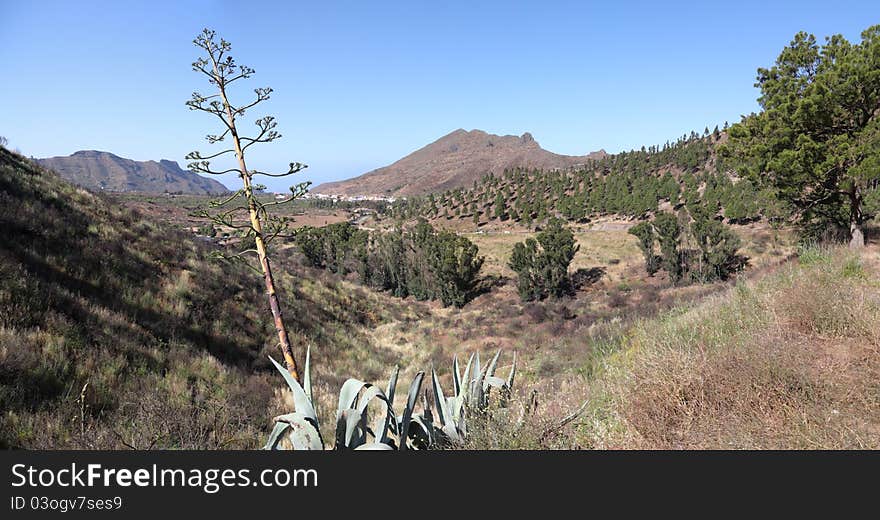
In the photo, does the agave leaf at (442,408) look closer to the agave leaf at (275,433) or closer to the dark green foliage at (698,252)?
A: the agave leaf at (275,433)

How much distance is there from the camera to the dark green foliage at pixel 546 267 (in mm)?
24688

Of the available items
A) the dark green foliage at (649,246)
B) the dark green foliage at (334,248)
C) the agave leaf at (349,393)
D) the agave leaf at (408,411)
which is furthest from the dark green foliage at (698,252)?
the dark green foliage at (334,248)

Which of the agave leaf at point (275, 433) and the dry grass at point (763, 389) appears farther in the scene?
the dry grass at point (763, 389)

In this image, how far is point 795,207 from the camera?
1213cm

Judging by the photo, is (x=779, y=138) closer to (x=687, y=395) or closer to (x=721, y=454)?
(x=687, y=395)

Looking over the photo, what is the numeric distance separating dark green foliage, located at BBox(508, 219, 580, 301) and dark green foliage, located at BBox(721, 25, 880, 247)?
13.1 metres

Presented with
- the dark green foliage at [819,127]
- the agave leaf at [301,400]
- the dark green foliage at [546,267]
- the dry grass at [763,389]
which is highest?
the dark green foliage at [819,127]

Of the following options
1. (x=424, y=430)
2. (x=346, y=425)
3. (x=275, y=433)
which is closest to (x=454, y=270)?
(x=424, y=430)

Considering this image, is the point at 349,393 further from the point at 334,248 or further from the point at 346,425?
the point at 334,248

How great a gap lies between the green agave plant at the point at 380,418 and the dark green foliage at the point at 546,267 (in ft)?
70.3

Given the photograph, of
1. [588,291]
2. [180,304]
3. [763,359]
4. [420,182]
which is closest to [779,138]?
[763,359]

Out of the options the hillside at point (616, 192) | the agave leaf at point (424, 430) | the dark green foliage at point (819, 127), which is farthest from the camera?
the hillside at point (616, 192)

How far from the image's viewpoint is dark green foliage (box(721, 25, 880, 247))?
9953 millimetres

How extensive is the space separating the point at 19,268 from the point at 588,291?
24533 millimetres
